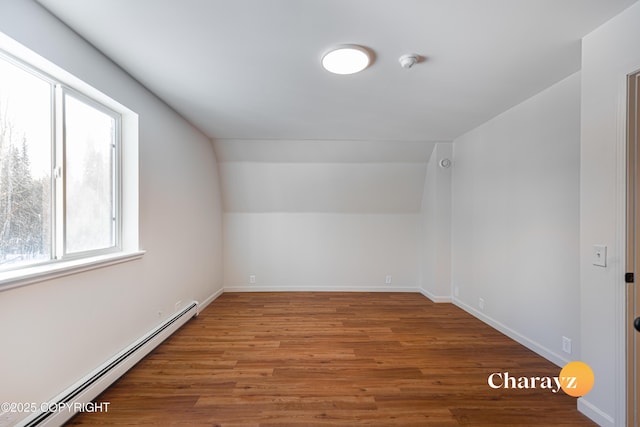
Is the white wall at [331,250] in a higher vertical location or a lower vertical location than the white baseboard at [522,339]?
higher

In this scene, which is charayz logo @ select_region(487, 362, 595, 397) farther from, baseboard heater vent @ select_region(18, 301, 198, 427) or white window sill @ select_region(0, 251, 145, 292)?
white window sill @ select_region(0, 251, 145, 292)

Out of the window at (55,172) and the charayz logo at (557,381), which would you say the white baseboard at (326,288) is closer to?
the charayz logo at (557,381)

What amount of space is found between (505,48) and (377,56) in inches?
33.3

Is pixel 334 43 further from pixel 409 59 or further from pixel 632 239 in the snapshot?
pixel 632 239

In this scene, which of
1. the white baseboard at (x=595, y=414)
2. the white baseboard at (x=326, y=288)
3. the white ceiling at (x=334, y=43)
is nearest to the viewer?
the white ceiling at (x=334, y=43)

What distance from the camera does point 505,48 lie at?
176 cm

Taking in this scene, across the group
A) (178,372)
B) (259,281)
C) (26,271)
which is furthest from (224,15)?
(259,281)

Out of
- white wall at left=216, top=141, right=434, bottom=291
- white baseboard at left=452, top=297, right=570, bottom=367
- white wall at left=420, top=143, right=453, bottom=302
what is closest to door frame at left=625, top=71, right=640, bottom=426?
white baseboard at left=452, top=297, right=570, bottom=367

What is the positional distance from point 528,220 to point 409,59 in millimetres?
1952

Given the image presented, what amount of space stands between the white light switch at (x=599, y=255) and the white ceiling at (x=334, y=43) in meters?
1.34

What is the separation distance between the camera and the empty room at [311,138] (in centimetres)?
146

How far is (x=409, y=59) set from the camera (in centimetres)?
184

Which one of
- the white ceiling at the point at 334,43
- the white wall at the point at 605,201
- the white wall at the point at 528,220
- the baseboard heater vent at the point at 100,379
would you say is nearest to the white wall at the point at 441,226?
the white wall at the point at 528,220

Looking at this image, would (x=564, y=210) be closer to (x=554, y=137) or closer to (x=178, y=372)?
(x=554, y=137)
